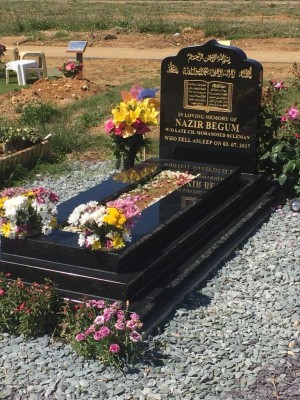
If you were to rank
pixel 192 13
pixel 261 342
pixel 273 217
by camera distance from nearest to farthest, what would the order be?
pixel 261 342 → pixel 273 217 → pixel 192 13

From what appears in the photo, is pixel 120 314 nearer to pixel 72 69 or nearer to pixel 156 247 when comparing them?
pixel 156 247

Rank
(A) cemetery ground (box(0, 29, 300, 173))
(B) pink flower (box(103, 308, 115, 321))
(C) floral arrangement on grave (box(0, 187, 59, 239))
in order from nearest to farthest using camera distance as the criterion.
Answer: (B) pink flower (box(103, 308, 115, 321))
(C) floral arrangement on grave (box(0, 187, 59, 239))
(A) cemetery ground (box(0, 29, 300, 173))

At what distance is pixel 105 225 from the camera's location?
5.01m

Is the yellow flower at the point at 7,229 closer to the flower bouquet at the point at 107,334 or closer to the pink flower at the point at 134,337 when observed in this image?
the flower bouquet at the point at 107,334

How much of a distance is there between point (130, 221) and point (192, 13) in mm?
34095

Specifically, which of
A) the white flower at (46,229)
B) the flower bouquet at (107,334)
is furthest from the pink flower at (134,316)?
the white flower at (46,229)

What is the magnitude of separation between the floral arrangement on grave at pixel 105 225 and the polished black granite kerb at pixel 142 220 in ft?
0.25

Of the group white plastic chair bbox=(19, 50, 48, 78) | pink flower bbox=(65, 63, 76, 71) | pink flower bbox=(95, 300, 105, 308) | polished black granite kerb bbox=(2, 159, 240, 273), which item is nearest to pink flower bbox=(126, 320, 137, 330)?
pink flower bbox=(95, 300, 105, 308)

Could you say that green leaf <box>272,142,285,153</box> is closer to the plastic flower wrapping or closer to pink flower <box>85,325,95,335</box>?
the plastic flower wrapping

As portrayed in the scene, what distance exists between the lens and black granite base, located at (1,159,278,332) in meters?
5.10

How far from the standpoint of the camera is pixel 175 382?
14.5 ft

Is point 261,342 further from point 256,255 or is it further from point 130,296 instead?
point 256,255

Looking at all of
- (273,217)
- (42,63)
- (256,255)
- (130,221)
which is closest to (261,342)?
(130,221)

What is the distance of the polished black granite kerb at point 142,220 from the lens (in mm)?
5180
